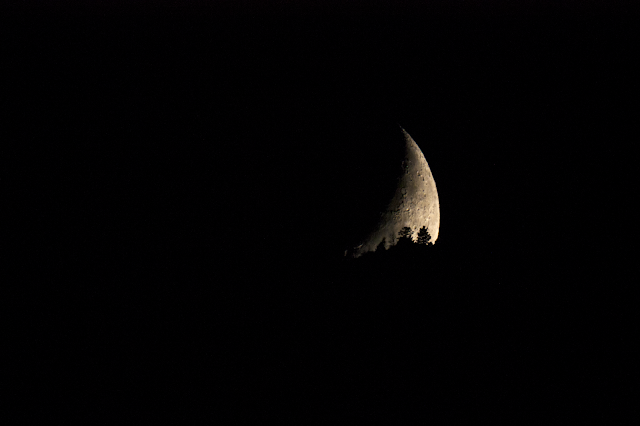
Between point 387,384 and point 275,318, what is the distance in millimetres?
1016

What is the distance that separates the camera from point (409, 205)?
4.16 m

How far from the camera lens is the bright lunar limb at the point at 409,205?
3933 mm

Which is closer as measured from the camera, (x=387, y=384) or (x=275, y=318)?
(x=387, y=384)

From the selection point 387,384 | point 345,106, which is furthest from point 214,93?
point 387,384

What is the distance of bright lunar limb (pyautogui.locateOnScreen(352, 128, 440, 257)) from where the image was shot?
3.93 meters

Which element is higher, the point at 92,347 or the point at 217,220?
the point at 217,220

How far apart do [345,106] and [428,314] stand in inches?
86.2

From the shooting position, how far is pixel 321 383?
3.11 metres

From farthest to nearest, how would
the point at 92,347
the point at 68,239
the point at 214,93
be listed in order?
the point at 214,93, the point at 68,239, the point at 92,347

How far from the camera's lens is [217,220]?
344 centimetres

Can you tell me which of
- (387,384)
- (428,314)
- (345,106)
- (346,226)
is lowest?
(387,384)

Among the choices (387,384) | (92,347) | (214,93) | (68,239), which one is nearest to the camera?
(387,384)

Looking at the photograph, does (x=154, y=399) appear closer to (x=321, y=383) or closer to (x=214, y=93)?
(x=321, y=383)

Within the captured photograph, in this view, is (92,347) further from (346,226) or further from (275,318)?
(346,226)
